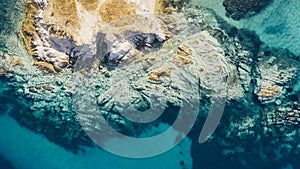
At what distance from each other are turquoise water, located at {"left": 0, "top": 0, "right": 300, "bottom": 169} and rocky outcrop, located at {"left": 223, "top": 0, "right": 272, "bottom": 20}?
32cm

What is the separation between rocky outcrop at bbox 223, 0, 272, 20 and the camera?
87.1 feet

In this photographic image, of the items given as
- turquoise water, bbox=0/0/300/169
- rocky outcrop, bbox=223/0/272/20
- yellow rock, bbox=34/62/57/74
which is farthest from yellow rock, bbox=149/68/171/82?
yellow rock, bbox=34/62/57/74

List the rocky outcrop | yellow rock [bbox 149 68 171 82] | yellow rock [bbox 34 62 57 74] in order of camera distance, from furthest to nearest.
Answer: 1. yellow rock [bbox 34 62 57 74]
2. the rocky outcrop
3. yellow rock [bbox 149 68 171 82]

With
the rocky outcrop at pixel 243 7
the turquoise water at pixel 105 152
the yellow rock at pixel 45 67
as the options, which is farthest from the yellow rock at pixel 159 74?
the yellow rock at pixel 45 67

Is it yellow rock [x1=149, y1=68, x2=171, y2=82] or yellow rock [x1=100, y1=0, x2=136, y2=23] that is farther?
yellow rock [x1=100, y1=0, x2=136, y2=23]

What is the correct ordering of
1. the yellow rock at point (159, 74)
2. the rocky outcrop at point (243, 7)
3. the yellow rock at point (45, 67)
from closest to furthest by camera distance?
the yellow rock at point (159, 74) < the rocky outcrop at point (243, 7) < the yellow rock at point (45, 67)

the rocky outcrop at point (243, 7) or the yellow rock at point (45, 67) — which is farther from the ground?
the rocky outcrop at point (243, 7)

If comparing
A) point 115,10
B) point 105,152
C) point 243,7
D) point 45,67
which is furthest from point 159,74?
point 45,67

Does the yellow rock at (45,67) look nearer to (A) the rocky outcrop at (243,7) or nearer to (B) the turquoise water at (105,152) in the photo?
(B) the turquoise water at (105,152)

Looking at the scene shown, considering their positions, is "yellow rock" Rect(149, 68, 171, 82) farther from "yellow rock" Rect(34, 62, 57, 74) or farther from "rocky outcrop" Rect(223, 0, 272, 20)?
→ "yellow rock" Rect(34, 62, 57, 74)

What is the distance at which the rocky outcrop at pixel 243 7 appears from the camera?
26547mm

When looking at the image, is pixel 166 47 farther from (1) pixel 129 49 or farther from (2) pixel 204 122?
(2) pixel 204 122

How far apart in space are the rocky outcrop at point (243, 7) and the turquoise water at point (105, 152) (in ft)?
1.04

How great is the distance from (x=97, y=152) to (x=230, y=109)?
26.9 feet
